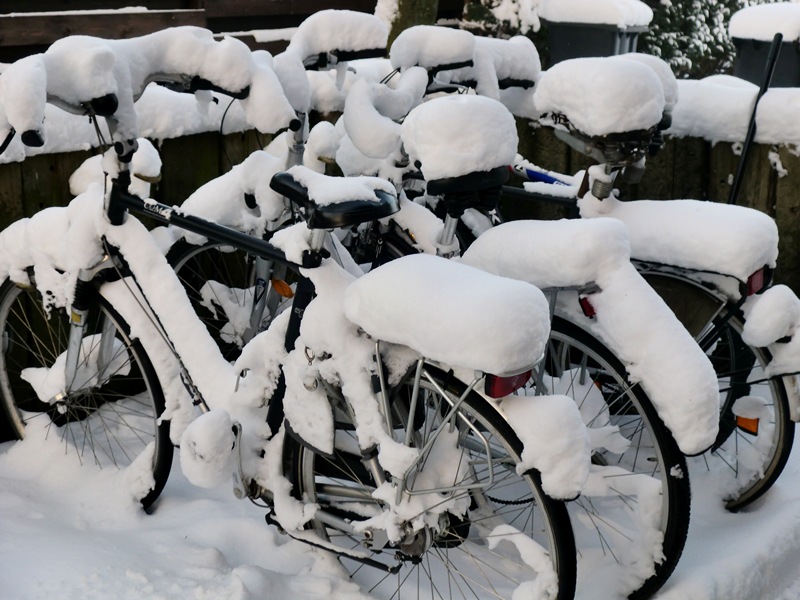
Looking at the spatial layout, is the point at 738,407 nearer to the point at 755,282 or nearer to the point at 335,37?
the point at 755,282

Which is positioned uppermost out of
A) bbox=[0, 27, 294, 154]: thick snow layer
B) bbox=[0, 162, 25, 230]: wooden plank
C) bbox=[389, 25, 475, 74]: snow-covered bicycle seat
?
bbox=[0, 27, 294, 154]: thick snow layer

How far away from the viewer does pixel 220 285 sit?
154 inches

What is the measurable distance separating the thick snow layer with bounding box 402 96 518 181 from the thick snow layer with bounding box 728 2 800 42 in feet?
9.70

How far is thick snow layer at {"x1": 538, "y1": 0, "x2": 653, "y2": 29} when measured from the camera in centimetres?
590

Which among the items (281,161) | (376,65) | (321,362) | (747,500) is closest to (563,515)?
(321,362)

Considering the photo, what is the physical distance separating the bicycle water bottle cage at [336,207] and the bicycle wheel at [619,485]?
2.17 feet

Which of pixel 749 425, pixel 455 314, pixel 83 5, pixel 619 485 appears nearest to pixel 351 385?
pixel 455 314

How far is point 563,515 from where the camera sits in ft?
8.08

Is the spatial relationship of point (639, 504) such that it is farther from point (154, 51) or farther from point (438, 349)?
point (154, 51)

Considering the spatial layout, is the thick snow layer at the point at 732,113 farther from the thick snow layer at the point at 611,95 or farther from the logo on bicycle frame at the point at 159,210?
the logo on bicycle frame at the point at 159,210

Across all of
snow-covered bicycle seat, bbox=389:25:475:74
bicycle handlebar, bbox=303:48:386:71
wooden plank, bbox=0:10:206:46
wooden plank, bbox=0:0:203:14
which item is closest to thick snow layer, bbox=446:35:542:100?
snow-covered bicycle seat, bbox=389:25:475:74

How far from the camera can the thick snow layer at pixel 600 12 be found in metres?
5.90

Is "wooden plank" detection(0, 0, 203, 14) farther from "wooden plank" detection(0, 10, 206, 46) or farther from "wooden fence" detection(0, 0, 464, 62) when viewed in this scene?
"wooden plank" detection(0, 10, 206, 46)

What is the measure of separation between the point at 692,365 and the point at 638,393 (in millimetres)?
184
